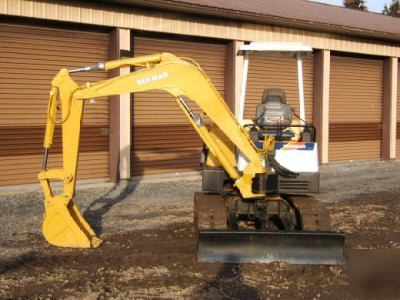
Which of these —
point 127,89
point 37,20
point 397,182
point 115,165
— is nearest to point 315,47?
point 397,182

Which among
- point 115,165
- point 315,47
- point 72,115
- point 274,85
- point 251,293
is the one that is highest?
point 315,47

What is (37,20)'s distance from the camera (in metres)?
11.9

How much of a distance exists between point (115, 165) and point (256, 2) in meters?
8.04

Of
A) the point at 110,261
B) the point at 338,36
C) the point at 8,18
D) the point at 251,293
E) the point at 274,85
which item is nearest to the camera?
the point at 251,293

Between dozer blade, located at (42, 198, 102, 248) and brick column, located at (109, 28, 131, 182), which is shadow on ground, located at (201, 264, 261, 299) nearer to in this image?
dozer blade, located at (42, 198, 102, 248)

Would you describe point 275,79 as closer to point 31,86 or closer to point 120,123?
point 120,123

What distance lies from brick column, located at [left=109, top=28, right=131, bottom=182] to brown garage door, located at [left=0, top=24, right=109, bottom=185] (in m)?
0.47

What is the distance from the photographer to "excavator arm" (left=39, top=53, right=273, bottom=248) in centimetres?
689

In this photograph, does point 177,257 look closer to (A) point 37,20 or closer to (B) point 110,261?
(B) point 110,261

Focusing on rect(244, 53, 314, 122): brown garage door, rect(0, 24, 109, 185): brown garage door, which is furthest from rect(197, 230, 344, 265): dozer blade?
rect(244, 53, 314, 122): brown garage door

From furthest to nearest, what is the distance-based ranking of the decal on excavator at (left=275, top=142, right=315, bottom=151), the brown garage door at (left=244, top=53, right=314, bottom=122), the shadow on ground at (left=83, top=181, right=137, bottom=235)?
the brown garage door at (left=244, top=53, right=314, bottom=122), the shadow on ground at (left=83, top=181, right=137, bottom=235), the decal on excavator at (left=275, top=142, right=315, bottom=151)

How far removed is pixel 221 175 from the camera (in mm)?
7715

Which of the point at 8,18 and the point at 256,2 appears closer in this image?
the point at 8,18

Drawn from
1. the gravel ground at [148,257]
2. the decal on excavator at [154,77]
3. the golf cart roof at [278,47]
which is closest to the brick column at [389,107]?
the gravel ground at [148,257]
